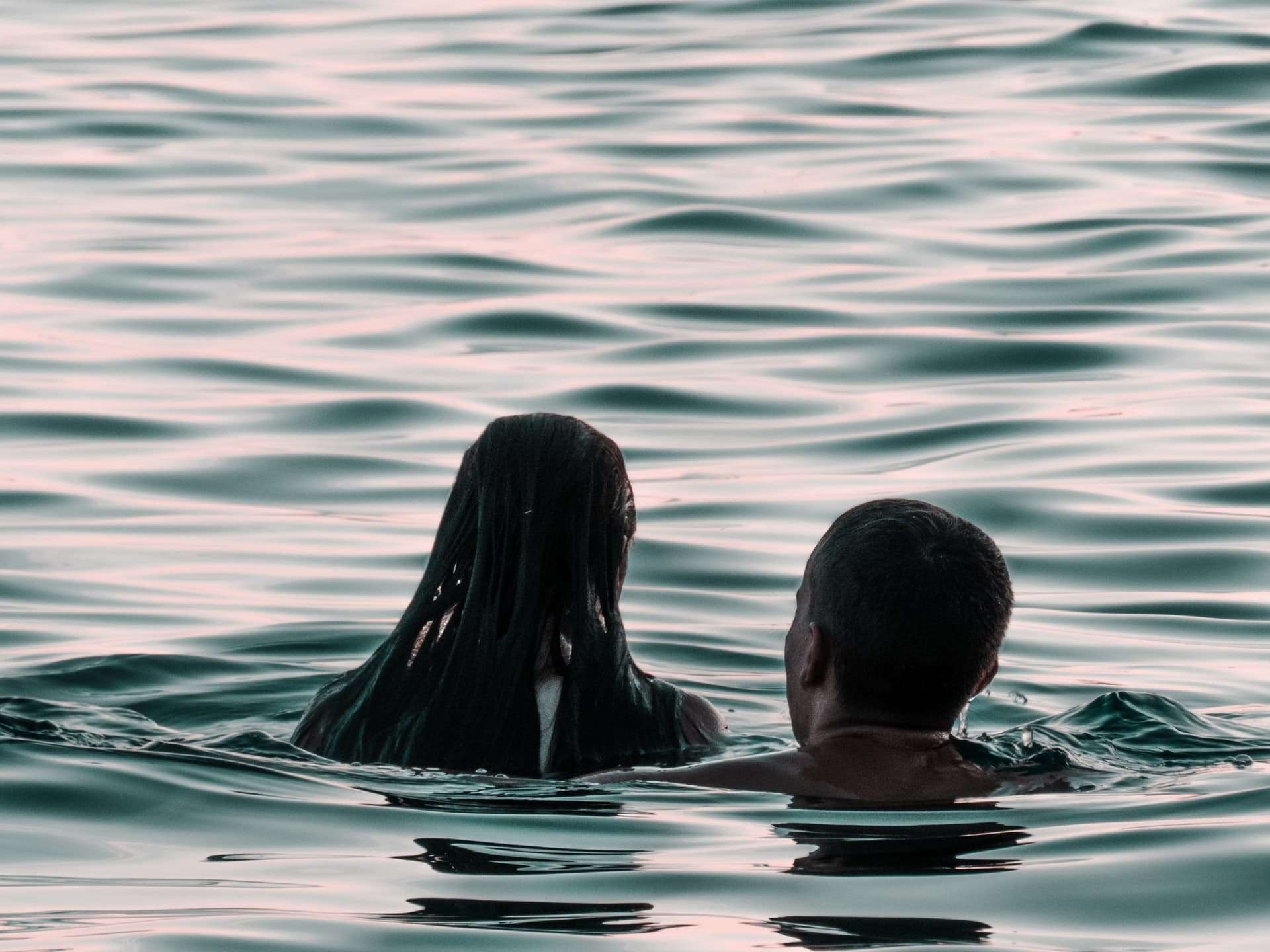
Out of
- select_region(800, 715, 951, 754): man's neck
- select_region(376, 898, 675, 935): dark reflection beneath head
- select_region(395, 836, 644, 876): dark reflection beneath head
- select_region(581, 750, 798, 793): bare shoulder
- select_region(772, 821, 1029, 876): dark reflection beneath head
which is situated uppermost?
select_region(800, 715, 951, 754): man's neck

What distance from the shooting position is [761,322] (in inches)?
530

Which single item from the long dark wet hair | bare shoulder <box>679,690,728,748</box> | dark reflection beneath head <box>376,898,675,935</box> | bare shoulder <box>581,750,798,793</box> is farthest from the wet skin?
dark reflection beneath head <box>376,898,675,935</box>

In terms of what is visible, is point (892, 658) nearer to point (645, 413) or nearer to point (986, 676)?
point (986, 676)

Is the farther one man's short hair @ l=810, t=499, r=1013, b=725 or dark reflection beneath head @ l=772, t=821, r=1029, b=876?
man's short hair @ l=810, t=499, r=1013, b=725

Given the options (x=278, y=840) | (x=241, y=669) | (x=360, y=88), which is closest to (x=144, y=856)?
(x=278, y=840)

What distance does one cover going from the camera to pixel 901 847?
15.4 ft

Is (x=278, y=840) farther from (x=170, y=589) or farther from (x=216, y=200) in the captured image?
(x=216, y=200)

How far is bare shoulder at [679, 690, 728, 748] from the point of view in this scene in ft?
18.9

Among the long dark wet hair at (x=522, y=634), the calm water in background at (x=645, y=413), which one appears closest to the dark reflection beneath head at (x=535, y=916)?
the calm water in background at (x=645, y=413)

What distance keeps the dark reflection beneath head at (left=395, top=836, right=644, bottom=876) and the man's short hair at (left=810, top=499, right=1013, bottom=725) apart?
0.78 m

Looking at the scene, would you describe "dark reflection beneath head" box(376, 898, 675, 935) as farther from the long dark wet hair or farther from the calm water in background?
the long dark wet hair

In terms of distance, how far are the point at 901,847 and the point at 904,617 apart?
680 millimetres

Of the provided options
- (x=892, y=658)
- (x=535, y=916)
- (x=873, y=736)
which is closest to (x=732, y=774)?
(x=873, y=736)

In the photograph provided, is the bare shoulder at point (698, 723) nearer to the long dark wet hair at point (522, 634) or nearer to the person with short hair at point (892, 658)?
the long dark wet hair at point (522, 634)
